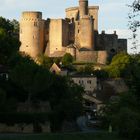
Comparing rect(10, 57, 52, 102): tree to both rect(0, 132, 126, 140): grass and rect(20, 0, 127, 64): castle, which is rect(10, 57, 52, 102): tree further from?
rect(20, 0, 127, 64): castle

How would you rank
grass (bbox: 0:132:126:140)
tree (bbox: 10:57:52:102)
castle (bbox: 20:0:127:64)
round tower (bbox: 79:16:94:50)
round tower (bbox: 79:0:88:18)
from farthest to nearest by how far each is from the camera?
1. round tower (bbox: 79:0:88:18)
2. round tower (bbox: 79:16:94:50)
3. castle (bbox: 20:0:127:64)
4. tree (bbox: 10:57:52:102)
5. grass (bbox: 0:132:126:140)

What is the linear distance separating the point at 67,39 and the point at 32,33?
573 cm

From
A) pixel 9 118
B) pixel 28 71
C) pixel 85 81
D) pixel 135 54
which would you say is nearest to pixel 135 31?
pixel 135 54

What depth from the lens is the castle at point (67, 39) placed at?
10762cm

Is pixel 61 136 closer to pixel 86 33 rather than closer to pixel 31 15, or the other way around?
pixel 86 33

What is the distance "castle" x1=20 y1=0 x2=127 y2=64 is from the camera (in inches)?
4237

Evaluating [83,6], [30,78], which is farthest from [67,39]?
[30,78]

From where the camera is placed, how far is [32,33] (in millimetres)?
111312

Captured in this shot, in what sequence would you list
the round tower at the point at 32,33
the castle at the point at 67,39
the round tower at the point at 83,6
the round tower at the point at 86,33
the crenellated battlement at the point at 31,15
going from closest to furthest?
the castle at the point at 67,39 → the round tower at the point at 86,33 → the round tower at the point at 32,33 → the crenellated battlement at the point at 31,15 → the round tower at the point at 83,6

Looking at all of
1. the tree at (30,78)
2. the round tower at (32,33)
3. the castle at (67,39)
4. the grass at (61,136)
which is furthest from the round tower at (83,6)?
the grass at (61,136)

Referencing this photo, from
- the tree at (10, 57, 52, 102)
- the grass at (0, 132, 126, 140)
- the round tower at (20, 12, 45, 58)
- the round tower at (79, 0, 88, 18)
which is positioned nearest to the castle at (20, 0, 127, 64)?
the round tower at (20, 12, 45, 58)

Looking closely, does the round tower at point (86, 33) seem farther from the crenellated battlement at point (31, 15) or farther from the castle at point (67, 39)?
the crenellated battlement at point (31, 15)

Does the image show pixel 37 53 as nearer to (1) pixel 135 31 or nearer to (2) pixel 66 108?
(2) pixel 66 108

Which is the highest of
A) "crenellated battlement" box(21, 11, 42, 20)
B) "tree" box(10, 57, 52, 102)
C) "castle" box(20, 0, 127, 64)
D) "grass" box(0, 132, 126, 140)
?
"crenellated battlement" box(21, 11, 42, 20)
